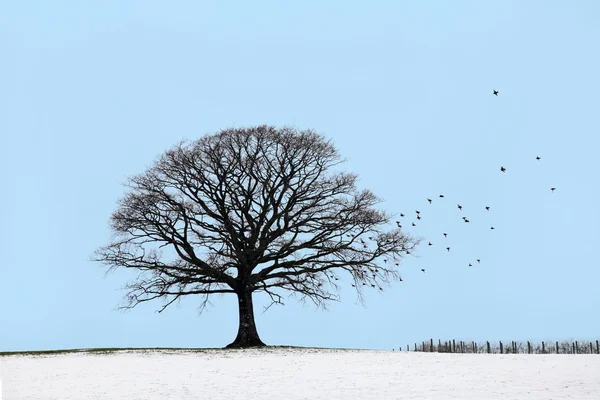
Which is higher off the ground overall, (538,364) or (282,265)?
(282,265)

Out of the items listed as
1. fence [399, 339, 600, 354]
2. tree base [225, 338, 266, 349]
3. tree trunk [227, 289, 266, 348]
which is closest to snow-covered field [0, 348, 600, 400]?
tree base [225, 338, 266, 349]

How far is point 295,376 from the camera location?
1145 inches

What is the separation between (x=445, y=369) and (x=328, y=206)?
1611 centimetres

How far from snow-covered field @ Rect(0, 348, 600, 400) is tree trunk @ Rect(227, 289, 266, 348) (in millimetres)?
3894

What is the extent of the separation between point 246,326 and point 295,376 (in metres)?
14.9

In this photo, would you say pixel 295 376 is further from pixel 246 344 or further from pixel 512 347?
pixel 512 347

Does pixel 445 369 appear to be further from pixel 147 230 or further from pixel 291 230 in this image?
pixel 147 230

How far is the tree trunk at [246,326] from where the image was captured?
4331 centimetres

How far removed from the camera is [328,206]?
1764 inches

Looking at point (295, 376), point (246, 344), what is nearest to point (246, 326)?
point (246, 344)

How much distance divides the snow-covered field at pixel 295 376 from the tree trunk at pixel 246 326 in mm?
3894

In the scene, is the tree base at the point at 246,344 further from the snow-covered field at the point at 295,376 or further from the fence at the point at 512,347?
the fence at the point at 512,347

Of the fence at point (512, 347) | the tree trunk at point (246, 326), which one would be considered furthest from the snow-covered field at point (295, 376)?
the fence at point (512, 347)

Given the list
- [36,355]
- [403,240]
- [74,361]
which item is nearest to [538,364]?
[403,240]
